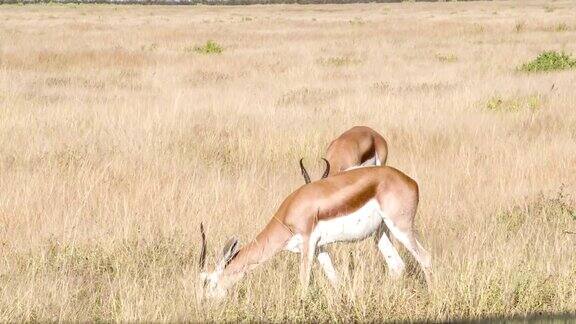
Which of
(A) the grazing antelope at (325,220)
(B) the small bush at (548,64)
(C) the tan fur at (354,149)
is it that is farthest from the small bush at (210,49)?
(A) the grazing antelope at (325,220)

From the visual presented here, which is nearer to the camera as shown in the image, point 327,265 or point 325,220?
point 325,220

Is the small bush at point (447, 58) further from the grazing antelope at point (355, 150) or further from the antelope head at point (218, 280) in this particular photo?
the antelope head at point (218, 280)

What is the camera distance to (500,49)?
2458cm

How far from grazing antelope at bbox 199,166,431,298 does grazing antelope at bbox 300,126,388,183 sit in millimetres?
2105

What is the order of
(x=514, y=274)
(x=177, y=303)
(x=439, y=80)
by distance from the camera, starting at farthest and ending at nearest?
(x=439, y=80) → (x=514, y=274) → (x=177, y=303)

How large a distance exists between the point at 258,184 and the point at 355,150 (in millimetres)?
1219

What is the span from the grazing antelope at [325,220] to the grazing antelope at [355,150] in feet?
6.91

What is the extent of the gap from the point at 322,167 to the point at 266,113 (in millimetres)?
3338

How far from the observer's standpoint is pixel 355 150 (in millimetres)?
7094

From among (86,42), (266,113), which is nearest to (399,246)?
(266,113)

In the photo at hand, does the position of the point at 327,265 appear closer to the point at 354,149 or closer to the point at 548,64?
the point at 354,149

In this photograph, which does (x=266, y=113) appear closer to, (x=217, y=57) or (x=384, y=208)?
(x=384, y=208)

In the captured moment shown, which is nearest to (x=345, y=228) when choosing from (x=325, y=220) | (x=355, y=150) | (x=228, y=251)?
(x=325, y=220)

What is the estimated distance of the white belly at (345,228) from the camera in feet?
14.6
